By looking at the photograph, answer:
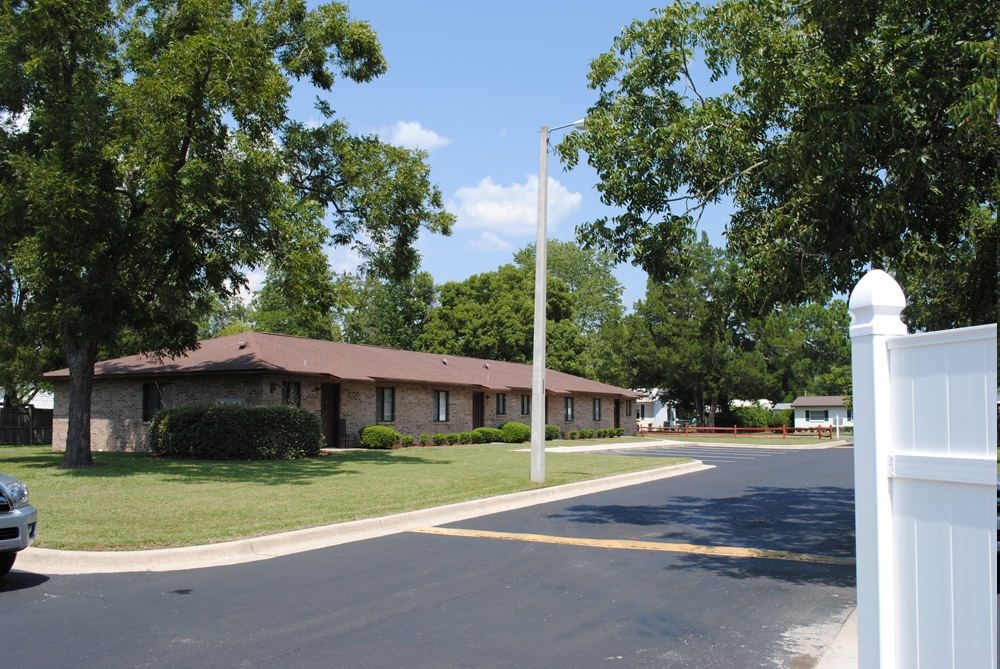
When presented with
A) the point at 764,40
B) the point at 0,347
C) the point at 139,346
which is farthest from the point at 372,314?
the point at 764,40

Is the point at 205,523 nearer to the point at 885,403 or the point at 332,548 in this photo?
the point at 332,548

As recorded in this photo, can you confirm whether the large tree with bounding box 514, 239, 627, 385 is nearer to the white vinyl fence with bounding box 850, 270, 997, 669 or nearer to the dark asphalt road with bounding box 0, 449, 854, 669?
the dark asphalt road with bounding box 0, 449, 854, 669

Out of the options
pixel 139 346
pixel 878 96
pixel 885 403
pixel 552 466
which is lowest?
pixel 552 466

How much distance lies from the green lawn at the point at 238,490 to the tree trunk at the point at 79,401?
0.64 m

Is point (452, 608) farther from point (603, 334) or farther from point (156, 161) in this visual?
point (603, 334)

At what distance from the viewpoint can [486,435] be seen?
3784 cm

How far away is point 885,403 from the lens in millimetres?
3750

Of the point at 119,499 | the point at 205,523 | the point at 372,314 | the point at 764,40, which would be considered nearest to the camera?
the point at 764,40

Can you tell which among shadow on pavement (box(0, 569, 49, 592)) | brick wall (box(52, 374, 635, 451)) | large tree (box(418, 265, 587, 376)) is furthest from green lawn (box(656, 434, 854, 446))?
shadow on pavement (box(0, 569, 49, 592))

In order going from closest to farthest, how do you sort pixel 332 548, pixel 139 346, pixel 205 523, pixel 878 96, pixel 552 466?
pixel 878 96 → pixel 332 548 → pixel 205 523 → pixel 552 466 → pixel 139 346

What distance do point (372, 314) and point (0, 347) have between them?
36.4 metres

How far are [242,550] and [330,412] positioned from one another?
2177cm

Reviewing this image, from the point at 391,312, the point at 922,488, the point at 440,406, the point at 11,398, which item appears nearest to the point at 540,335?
the point at 922,488

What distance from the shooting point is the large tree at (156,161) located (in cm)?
1816
